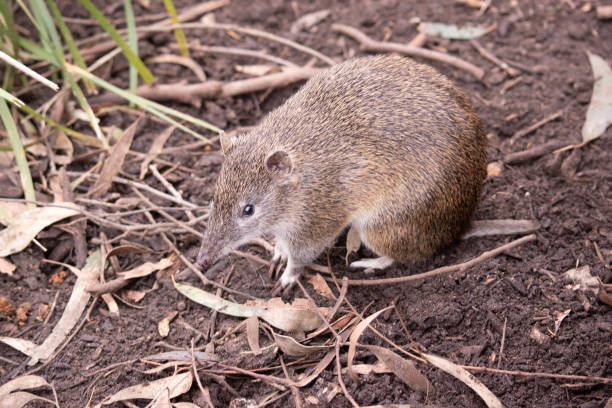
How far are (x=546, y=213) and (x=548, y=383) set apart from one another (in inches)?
67.0

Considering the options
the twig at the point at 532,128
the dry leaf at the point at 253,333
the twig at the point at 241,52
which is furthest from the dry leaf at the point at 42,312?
the twig at the point at 532,128

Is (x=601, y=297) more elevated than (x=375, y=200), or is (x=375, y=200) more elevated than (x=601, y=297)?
(x=375, y=200)

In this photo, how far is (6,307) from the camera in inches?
193

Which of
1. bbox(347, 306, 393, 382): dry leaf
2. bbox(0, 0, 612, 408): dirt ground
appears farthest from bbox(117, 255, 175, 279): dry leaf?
bbox(347, 306, 393, 382): dry leaf

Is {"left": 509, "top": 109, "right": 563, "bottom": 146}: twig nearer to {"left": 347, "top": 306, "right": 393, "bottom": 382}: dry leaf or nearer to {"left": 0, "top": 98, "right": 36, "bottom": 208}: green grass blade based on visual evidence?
{"left": 347, "top": 306, "right": 393, "bottom": 382}: dry leaf

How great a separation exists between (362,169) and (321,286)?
1.06m

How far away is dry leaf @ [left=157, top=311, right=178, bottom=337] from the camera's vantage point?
15.8ft

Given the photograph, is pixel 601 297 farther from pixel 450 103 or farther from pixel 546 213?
pixel 450 103

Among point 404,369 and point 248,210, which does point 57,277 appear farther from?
point 404,369

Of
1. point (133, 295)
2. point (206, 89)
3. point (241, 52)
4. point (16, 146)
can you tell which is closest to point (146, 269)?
point (133, 295)

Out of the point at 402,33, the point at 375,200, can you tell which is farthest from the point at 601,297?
the point at 402,33

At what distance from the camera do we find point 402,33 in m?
7.24

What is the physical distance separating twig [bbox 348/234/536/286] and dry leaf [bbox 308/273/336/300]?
197mm

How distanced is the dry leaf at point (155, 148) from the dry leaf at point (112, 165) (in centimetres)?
24
